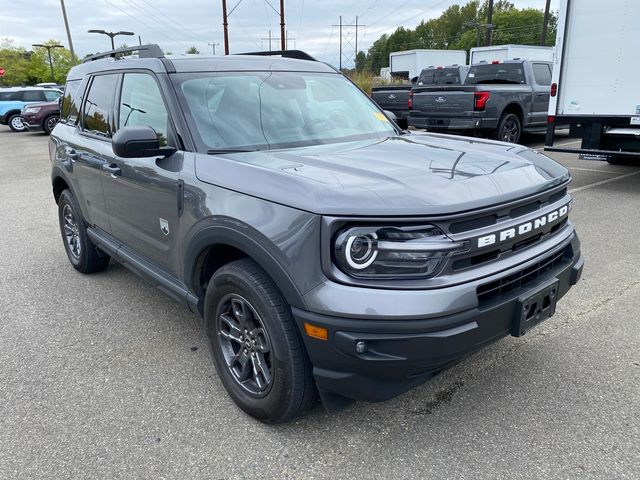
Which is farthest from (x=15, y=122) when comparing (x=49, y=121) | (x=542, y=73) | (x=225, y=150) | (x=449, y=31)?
(x=449, y=31)

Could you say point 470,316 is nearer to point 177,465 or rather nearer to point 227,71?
point 177,465

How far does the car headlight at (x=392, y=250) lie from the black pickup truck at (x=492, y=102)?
935 cm

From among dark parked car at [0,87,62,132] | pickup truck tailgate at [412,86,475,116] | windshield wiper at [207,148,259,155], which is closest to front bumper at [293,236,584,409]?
windshield wiper at [207,148,259,155]

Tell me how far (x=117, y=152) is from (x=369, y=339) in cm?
176

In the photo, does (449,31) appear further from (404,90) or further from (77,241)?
(77,241)

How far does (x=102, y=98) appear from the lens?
4.16 metres

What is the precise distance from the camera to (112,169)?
3699 mm

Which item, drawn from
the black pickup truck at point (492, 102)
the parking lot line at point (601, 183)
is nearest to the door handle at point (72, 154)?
the parking lot line at point (601, 183)

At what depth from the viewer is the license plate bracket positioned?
235 centimetres

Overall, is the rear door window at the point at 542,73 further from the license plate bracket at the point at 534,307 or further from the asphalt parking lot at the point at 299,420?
the license plate bracket at the point at 534,307

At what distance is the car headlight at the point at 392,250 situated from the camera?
2133 millimetres

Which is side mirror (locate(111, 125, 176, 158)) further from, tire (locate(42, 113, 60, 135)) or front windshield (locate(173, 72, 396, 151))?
tire (locate(42, 113, 60, 135))

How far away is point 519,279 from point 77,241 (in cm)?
405

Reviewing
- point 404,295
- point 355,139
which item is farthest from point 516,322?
point 355,139
